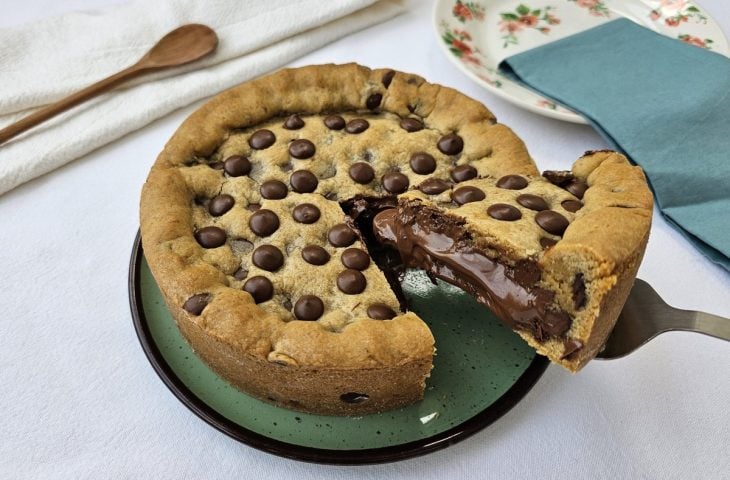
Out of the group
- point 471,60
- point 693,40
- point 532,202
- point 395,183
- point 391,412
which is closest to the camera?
point 391,412

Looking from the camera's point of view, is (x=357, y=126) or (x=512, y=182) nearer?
(x=512, y=182)

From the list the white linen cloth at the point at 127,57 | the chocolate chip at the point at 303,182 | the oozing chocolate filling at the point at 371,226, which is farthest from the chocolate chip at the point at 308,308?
the white linen cloth at the point at 127,57

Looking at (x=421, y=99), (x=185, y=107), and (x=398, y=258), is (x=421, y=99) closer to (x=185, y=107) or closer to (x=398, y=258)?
(x=398, y=258)

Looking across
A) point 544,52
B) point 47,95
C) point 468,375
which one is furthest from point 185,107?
point 468,375

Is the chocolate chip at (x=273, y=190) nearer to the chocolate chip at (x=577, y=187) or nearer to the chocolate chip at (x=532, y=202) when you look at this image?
the chocolate chip at (x=532, y=202)

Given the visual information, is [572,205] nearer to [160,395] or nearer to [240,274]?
[240,274]

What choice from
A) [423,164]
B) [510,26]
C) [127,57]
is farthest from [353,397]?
[510,26]
